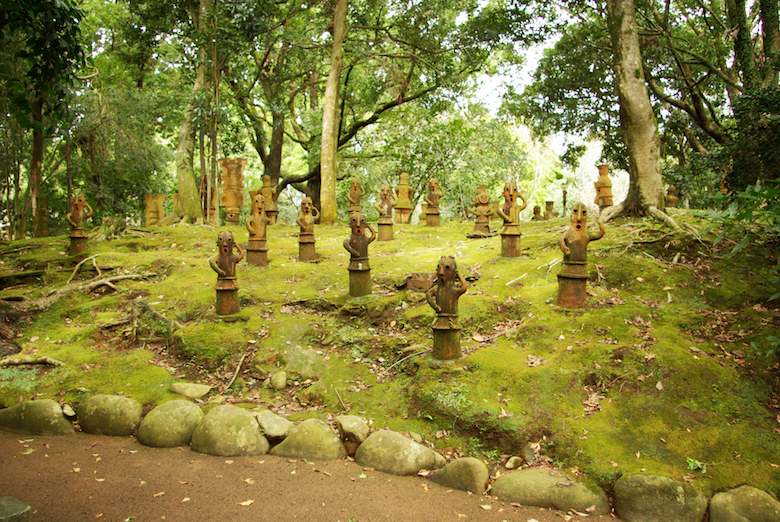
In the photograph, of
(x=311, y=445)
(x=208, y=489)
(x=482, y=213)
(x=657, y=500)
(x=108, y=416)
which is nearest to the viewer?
(x=657, y=500)

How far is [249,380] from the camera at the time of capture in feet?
16.4

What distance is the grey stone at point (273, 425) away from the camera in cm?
394

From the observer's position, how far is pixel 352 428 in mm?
3918

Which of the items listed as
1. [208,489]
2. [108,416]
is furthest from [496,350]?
[108,416]

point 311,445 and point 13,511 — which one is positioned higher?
point 13,511

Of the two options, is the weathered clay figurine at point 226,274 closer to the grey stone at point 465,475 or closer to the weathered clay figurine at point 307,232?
the weathered clay figurine at point 307,232

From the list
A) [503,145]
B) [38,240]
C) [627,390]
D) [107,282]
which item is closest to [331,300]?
[107,282]

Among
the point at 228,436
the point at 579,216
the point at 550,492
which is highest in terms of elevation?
the point at 579,216

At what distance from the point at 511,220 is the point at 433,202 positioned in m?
4.44

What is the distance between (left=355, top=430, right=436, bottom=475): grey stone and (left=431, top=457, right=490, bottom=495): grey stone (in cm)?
15

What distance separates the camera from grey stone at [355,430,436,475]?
3641 mm

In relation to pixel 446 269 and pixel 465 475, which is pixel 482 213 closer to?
pixel 446 269

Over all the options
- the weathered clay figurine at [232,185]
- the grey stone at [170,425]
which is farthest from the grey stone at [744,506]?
the weathered clay figurine at [232,185]

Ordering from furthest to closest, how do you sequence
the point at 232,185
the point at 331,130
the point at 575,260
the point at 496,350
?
1. the point at 232,185
2. the point at 331,130
3. the point at 575,260
4. the point at 496,350
